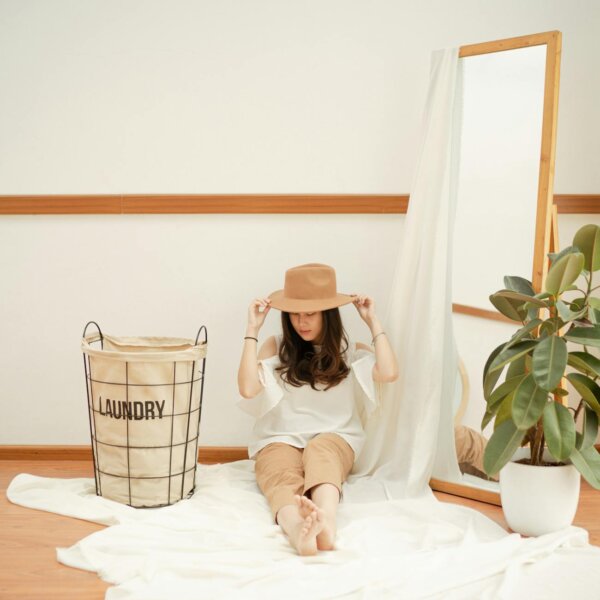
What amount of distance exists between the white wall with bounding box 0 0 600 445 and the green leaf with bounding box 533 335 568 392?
0.87 m

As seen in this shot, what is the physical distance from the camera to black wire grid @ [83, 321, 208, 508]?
235cm

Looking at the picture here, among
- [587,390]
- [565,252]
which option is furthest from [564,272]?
[587,390]

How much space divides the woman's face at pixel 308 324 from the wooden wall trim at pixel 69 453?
21.1 inches

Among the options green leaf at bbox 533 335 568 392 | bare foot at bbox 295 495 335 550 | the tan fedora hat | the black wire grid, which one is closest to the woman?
the tan fedora hat

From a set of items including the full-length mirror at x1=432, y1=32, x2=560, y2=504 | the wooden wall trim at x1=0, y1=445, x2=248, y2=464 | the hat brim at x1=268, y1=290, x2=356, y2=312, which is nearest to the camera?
the full-length mirror at x1=432, y1=32, x2=560, y2=504

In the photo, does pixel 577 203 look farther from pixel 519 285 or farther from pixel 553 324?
pixel 553 324

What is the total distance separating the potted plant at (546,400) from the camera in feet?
6.63

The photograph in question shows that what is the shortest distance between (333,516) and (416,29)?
5.32 feet

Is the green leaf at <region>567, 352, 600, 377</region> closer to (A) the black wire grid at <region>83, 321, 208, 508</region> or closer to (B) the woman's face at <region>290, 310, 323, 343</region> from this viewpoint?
(B) the woman's face at <region>290, 310, 323, 343</region>

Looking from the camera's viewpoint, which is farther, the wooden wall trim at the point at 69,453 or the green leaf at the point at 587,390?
the wooden wall trim at the point at 69,453

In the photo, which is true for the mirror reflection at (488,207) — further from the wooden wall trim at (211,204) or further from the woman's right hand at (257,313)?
the woman's right hand at (257,313)

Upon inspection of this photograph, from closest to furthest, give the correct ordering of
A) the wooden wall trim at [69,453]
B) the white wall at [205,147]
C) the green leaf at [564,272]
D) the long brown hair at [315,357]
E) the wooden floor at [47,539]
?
the wooden floor at [47,539], the green leaf at [564,272], the long brown hair at [315,357], the white wall at [205,147], the wooden wall trim at [69,453]

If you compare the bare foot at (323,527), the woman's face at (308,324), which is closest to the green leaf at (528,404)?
the bare foot at (323,527)

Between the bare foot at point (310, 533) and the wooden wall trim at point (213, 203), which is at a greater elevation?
the wooden wall trim at point (213, 203)
